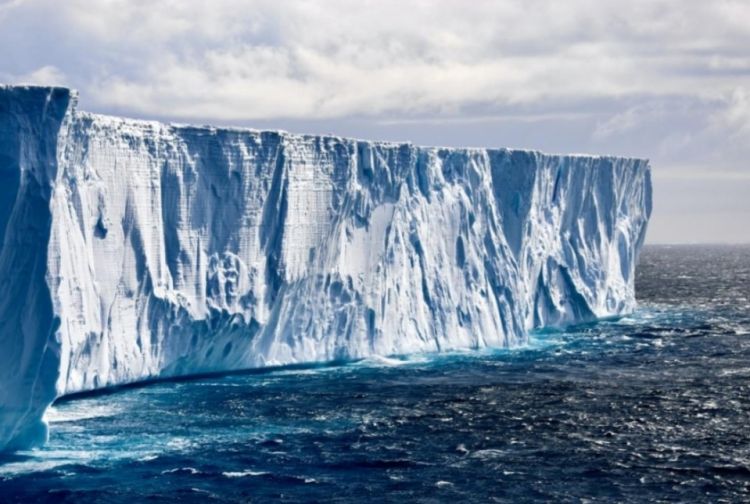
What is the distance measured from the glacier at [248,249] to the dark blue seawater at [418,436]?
1.14m

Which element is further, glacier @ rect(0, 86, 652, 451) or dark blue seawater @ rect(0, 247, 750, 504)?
glacier @ rect(0, 86, 652, 451)

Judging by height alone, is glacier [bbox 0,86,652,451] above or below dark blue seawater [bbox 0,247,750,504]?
above

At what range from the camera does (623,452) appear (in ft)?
70.4

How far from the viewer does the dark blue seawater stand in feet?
61.7

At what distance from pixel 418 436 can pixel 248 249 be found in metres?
8.30

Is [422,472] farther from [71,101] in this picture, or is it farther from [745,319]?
[745,319]

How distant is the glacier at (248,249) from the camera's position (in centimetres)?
2056

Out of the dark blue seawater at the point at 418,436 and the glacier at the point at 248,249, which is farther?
the glacier at the point at 248,249

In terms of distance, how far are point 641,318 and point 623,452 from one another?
83.6 feet

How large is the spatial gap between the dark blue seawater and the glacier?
1.14 m

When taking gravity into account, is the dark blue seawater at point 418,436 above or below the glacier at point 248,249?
below

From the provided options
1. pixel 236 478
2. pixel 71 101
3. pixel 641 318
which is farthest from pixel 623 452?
pixel 641 318

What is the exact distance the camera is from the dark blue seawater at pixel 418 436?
18.8 metres

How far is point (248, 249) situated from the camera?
2877 cm
